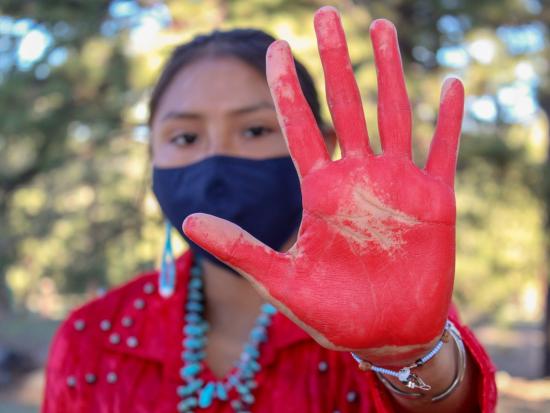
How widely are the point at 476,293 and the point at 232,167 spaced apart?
683 cm

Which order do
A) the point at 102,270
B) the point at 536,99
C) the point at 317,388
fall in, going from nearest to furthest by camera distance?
1. the point at 317,388
2. the point at 102,270
3. the point at 536,99

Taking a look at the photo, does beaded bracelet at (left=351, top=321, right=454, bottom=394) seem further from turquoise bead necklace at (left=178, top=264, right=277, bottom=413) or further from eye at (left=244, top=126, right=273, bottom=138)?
eye at (left=244, top=126, right=273, bottom=138)

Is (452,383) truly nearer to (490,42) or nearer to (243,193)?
(243,193)

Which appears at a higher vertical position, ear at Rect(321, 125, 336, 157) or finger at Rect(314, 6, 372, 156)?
finger at Rect(314, 6, 372, 156)

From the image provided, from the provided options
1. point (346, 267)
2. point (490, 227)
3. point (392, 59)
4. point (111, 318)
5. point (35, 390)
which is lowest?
point (35, 390)

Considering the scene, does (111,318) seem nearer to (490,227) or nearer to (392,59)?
(392,59)

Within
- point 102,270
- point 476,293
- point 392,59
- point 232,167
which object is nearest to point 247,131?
point 232,167

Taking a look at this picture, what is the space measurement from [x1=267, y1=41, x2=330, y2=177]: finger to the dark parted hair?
0.44 meters

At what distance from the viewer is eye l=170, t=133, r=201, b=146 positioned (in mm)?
1345

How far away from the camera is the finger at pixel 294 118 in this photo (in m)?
0.91

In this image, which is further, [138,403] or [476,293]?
[476,293]

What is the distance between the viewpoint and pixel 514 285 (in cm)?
778


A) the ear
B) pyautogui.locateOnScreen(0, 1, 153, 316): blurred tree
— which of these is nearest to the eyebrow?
the ear

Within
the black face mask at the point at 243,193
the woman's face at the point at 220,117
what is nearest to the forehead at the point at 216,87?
the woman's face at the point at 220,117
